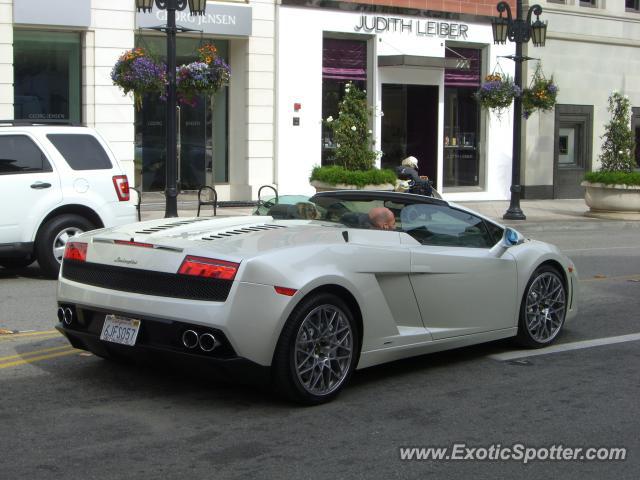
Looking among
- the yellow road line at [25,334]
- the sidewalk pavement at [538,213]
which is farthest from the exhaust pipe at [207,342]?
the sidewalk pavement at [538,213]

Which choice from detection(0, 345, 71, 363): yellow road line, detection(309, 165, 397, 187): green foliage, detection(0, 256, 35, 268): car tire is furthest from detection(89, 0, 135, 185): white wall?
detection(0, 345, 71, 363): yellow road line

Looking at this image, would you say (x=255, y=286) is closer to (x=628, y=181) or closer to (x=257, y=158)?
(x=257, y=158)

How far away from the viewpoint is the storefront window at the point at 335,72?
24.8 m

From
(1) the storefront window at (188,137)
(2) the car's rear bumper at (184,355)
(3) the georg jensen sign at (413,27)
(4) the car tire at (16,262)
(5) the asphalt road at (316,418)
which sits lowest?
(5) the asphalt road at (316,418)

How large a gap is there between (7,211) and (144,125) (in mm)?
10991

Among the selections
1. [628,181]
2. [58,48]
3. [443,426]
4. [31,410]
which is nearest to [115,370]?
[31,410]

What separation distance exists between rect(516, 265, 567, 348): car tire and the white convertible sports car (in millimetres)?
127

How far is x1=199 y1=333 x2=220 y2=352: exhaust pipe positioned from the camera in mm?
5965

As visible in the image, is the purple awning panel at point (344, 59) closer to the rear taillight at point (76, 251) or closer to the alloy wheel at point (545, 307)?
the alloy wheel at point (545, 307)

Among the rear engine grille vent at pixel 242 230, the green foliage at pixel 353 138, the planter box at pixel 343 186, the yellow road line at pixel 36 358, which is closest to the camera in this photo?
the rear engine grille vent at pixel 242 230

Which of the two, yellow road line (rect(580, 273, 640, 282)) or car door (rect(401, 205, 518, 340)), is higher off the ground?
car door (rect(401, 205, 518, 340))

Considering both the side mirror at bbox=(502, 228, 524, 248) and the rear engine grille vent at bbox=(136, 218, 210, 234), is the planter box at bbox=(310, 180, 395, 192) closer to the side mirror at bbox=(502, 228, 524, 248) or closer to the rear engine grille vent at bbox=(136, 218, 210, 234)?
the side mirror at bbox=(502, 228, 524, 248)

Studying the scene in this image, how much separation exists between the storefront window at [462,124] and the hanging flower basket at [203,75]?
33.9 feet

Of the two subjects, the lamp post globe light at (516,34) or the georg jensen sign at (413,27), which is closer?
the lamp post globe light at (516,34)
